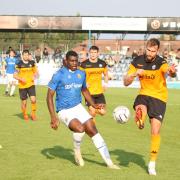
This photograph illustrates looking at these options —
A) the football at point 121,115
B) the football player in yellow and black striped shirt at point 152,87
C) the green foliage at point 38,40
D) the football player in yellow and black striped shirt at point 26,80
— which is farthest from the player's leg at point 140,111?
the green foliage at point 38,40

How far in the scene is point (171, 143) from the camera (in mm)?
10969

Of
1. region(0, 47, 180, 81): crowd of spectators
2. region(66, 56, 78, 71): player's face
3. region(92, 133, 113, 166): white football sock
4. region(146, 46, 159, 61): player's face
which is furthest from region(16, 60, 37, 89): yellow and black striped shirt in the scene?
region(0, 47, 180, 81): crowd of spectators

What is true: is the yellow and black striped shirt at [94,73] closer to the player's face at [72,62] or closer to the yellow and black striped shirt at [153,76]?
the player's face at [72,62]

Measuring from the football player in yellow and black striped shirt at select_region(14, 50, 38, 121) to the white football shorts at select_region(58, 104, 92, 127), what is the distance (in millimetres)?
7115

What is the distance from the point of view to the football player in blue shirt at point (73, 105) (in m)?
8.13

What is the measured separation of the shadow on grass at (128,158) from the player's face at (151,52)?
1.89 metres

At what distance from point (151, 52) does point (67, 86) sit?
158 centimetres

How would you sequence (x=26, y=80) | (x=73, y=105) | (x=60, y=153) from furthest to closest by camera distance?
(x=26, y=80) < (x=60, y=153) < (x=73, y=105)

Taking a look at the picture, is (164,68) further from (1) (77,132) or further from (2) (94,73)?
(2) (94,73)

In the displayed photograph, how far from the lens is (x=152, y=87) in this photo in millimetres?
8125

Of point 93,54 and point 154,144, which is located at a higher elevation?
point 93,54

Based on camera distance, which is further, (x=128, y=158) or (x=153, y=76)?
(x=128, y=158)

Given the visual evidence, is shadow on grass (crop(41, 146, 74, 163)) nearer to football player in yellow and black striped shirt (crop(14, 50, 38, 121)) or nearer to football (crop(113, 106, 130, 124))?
football (crop(113, 106, 130, 124))

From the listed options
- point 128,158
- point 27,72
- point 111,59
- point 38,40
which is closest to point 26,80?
point 27,72
